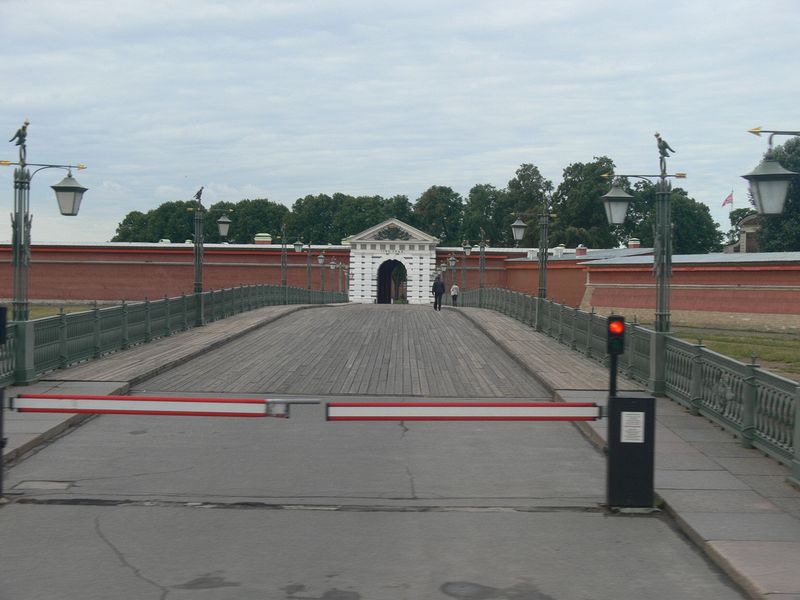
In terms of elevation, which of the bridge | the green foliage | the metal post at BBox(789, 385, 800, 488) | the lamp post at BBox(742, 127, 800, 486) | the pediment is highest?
the green foliage

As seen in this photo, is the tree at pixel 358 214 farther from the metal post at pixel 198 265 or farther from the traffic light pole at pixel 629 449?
the traffic light pole at pixel 629 449

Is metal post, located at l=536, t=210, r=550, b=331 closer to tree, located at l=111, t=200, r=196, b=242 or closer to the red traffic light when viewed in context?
the red traffic light

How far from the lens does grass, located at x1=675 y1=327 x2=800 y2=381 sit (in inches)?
1038

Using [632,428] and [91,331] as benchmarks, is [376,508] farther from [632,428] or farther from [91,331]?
[91,331]

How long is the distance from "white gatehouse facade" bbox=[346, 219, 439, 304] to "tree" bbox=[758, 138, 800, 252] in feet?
106

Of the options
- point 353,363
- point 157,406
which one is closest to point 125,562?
point 157,406

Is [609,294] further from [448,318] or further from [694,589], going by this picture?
[694,589]

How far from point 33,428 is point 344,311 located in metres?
26.7

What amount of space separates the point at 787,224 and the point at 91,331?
55.1m

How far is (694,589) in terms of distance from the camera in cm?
643

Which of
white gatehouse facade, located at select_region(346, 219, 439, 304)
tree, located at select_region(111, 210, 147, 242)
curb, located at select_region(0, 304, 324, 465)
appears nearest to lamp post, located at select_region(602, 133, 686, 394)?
curb, located at select_region(0, 304, 324, 465)

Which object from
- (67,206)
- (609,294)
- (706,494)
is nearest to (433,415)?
(706,494)

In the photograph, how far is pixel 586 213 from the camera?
332 ft

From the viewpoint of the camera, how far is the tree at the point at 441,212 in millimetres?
132000
